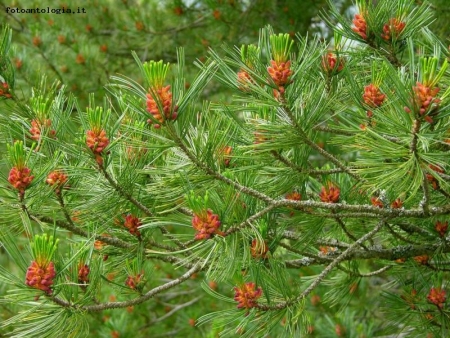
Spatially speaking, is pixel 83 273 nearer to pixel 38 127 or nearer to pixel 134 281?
pixel 134 281

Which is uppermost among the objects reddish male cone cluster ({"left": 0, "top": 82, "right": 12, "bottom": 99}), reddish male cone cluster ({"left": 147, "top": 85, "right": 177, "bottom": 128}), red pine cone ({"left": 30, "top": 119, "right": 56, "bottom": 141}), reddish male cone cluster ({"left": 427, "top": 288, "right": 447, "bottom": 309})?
reddish male cone cluster ({"left": 147, "top": 85, "right": 177, "bottom": 128})

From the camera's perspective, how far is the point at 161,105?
1.12 metres

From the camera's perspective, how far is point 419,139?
1.09m

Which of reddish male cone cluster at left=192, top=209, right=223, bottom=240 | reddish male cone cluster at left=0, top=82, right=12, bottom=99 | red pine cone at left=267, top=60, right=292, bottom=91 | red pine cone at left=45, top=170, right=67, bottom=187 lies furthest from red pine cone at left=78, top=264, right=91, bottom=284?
red pine cone at left=267, top=60, right=292, bottom=91

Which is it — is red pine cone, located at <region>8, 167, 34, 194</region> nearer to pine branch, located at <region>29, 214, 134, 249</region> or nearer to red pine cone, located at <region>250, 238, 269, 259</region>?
pine branch, located at <region>29, 214, 134, 249</region>

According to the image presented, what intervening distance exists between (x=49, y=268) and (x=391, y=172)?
67cm

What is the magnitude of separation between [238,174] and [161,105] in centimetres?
39

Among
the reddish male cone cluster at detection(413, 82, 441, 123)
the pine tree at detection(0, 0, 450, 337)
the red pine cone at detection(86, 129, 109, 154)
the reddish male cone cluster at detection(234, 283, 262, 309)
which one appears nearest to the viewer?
the reddish male cone cluster at detection(413, 82, 441, 123)

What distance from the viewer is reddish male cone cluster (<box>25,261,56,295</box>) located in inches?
44.8

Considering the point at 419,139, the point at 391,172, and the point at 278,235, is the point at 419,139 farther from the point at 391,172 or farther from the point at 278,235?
the point at 278,235

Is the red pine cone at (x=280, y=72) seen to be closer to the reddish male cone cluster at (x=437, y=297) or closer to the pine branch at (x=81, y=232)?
the pine branch at (x=81, y=232)

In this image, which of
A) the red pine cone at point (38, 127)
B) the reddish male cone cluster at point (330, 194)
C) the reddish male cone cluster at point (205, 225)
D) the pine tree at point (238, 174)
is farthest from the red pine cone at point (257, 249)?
the red pine cone at point (38, 127)

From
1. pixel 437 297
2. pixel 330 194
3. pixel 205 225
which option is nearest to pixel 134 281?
pixel 205 225

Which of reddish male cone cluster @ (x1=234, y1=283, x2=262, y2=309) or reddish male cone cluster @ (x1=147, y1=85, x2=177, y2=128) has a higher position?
reddish male cone cluster @ (x1=147, y1=85, x2=177, y2=128)
